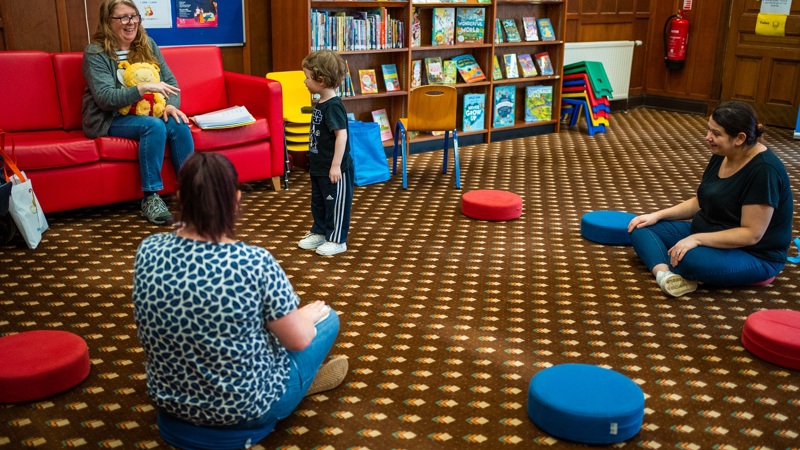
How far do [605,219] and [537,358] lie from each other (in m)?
1.78

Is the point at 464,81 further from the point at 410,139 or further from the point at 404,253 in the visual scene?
the point at 404,253

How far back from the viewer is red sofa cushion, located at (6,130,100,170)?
4.53 metres

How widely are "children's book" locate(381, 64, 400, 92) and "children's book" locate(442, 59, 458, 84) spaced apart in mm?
571

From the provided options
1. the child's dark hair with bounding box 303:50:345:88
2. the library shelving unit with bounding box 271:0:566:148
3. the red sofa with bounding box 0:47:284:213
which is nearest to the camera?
the child's dark hair with bounding box 303:50:345:88

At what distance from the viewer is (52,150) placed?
181 inches

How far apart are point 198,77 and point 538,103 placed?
3.78 m

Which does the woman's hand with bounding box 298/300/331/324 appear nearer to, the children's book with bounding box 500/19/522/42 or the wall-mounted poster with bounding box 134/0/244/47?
the wall-mounted poster with bounding box 134/0/244/47

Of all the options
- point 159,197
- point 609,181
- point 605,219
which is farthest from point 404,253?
point 609,181

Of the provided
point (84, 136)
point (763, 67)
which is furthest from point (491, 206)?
point (763, 67)

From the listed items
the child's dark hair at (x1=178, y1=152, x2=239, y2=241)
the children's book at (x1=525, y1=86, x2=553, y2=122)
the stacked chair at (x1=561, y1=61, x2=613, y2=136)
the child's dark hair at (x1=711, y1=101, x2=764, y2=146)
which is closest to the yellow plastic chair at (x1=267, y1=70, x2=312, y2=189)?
the children's book at (x1=525, y1=86, x2=553, y2=122)

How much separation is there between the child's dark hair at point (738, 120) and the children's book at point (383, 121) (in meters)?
3.66

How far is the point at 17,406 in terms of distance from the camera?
2727 mm

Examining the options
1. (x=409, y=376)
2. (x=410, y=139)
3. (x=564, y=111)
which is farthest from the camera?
(x=564, y=111)

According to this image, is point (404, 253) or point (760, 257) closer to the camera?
point (760, 257)
